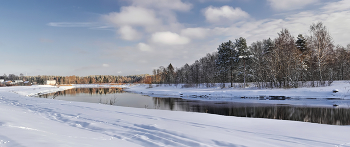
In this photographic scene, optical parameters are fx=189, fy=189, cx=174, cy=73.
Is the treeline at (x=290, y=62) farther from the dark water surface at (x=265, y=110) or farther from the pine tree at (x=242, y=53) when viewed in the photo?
the dark water surface at (x=265, y=110)

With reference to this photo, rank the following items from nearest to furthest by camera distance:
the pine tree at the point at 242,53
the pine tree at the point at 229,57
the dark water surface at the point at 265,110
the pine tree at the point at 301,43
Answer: the dark water surface at the point at 265,110, the pine tree at the point at 242,53, the pine tree at the point at 229,57, the pine tree at the point at 301,43

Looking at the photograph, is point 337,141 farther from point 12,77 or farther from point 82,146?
point 12,77

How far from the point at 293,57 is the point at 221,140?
2748cm

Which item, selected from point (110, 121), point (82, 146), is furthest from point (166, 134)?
point (110, 121)

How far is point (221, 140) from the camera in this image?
5.34 m

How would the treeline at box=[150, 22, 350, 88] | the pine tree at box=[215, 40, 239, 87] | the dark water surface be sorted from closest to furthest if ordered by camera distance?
the dark water surface, the treeline at box=[150, 22, 350, 88], the pine tree at box=[215, 40, 239, 87]

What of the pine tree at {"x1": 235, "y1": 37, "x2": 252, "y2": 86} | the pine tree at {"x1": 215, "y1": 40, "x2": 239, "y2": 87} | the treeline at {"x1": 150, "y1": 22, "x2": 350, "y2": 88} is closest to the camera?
the treeline at {"x1": 150, "y1": 22, "x2": 350, "y2": 88}

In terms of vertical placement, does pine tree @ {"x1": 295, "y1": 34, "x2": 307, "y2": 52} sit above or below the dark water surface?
above

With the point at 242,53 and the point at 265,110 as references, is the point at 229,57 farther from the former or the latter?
the point at 265,110

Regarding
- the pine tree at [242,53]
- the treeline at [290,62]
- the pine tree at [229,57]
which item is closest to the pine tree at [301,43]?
the treeline at [290,62]

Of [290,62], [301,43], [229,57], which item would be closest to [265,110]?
[290,62]

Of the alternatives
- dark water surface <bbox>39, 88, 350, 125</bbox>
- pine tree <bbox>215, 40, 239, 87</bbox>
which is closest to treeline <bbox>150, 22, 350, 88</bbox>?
pine tree <bbox>215, 40, 239, 87</bbox>

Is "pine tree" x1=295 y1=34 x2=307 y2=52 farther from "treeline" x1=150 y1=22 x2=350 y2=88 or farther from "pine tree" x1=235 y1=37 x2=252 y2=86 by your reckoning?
"pine tree" x1=235 y1=37 x2=252 y2=86

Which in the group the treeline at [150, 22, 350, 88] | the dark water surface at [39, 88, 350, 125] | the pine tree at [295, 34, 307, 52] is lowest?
the dark water surface at [39, 88, 350, 125]
